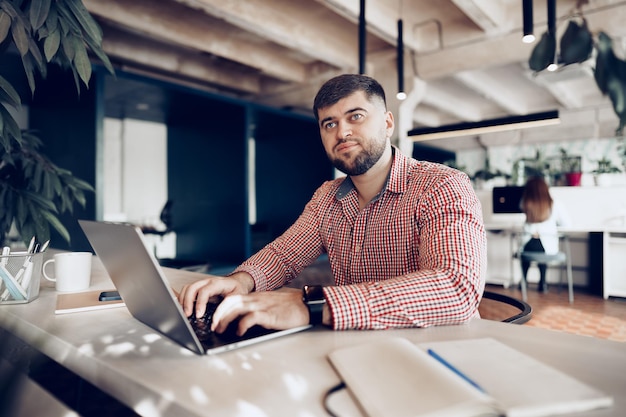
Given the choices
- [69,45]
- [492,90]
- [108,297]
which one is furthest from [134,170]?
[492,90]

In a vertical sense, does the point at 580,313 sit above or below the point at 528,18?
below

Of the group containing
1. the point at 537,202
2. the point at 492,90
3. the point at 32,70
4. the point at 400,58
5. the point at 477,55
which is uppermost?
the point at 492,90

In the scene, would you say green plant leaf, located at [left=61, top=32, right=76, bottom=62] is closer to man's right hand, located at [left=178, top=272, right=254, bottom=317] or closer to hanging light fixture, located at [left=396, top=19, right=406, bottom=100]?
man's right hand, located at [left=178, top=272, right=254, bottom=317]

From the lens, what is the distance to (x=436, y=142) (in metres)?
12.7

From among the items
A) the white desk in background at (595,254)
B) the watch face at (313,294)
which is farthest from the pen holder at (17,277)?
the white desk in background at (595,254)

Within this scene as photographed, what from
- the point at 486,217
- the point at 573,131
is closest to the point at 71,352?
the point at 486,217

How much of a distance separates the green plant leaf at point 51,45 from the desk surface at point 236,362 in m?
0.77

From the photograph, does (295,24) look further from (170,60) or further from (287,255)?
(287,255)

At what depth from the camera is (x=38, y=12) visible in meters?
1.23

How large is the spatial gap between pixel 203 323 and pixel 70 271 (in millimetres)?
667

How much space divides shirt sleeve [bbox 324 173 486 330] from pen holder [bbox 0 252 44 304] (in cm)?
90

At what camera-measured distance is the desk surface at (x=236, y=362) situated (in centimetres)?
62

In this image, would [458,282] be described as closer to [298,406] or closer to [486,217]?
[298,406]

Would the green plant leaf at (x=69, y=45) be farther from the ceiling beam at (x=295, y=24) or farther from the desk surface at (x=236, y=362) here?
the ceiling beam at (x=295, y=24)
